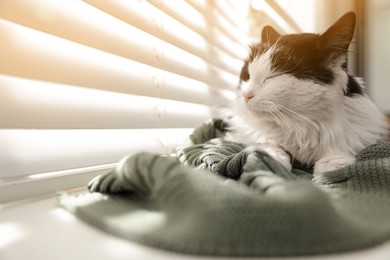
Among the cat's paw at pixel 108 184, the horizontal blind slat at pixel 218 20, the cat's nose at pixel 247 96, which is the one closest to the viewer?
the cat's paw at pixel 108 184

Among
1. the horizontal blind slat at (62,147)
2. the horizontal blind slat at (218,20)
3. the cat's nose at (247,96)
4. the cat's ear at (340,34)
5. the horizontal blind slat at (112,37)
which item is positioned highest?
the horizontal blind slat at (218,20)

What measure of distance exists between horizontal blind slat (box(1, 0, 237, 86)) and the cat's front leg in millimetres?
432

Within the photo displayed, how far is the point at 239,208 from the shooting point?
41 centimetres

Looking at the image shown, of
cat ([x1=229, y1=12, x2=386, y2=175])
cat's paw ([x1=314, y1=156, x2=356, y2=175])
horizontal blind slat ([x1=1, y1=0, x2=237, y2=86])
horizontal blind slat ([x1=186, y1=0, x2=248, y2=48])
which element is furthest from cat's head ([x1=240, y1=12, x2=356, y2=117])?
horizontal blind slat ([x1=186, y1=0, x2=248, y2=48])

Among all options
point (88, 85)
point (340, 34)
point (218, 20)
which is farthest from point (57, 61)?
point (218, 20)

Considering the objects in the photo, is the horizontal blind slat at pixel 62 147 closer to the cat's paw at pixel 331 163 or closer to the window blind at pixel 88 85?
the window blind at pixel 88 85

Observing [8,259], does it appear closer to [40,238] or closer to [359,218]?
[40,238]

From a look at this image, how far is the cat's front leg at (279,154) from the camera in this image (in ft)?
2.68

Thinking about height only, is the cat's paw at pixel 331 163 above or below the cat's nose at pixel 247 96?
below

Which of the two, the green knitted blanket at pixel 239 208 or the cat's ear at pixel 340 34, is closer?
the green knitted blanket at pixel 239 208

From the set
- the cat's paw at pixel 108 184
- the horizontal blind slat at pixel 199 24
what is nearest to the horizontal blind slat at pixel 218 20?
the horizontal blind slat at pixel 199 24

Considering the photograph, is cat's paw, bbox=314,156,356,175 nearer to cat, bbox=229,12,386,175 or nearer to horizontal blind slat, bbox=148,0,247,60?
cat, bbox=229,12,386,175

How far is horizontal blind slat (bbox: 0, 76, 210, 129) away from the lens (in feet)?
2.12

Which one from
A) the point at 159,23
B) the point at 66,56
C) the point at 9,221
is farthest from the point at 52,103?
the point at 159,23
